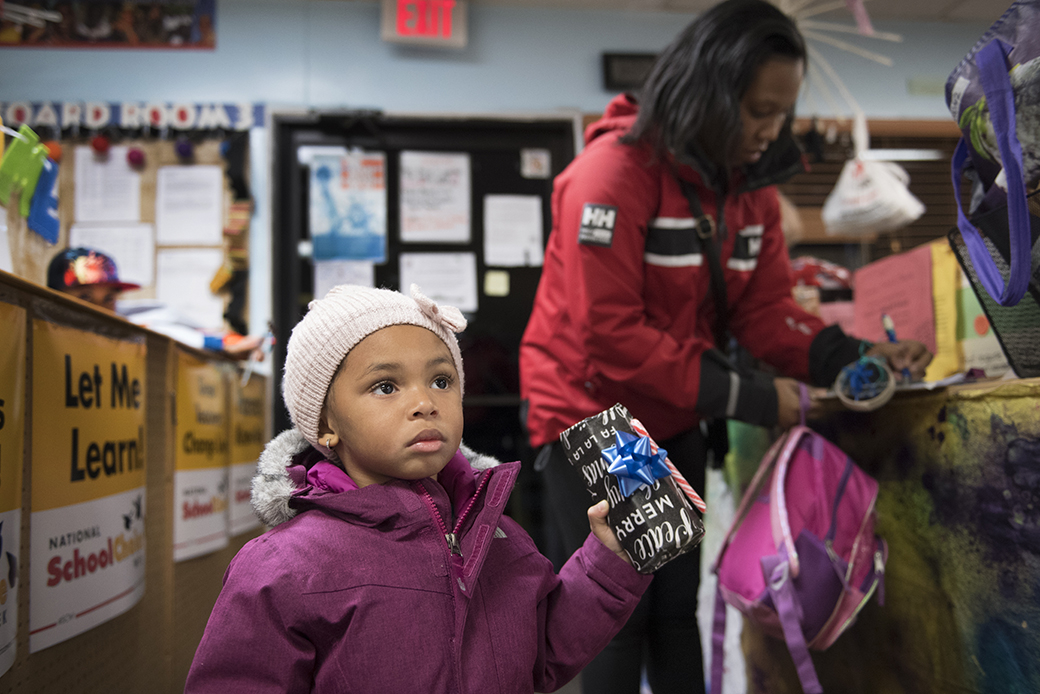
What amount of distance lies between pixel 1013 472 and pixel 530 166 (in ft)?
7.73

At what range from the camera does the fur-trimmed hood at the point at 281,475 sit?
0.82 meters

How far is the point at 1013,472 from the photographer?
41.1 inches

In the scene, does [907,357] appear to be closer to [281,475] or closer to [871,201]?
[281,475]

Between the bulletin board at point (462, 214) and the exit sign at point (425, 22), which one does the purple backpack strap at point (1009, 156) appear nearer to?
the bulletin board at point (462, 214)

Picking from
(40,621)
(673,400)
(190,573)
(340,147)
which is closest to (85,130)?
(340,147)

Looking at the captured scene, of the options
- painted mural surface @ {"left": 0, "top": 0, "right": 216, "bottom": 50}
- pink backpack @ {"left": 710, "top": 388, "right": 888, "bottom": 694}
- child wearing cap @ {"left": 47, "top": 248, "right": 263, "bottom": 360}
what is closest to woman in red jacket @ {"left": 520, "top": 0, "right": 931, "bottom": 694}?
A: pink backpack @ {"left": 710, "top": 388, "right": 888, "bottom": 694}

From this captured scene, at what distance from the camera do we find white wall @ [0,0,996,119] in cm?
291

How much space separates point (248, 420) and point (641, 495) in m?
2.02

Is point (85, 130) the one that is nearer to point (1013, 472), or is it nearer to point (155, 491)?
point (155, 491)

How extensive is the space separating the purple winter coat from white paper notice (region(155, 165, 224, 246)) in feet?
7.65

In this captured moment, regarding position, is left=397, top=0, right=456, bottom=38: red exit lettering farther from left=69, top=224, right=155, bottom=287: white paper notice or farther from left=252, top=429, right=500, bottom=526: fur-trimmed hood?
left=252, top=429, right=500, bottom=526: fur-trimmed hood

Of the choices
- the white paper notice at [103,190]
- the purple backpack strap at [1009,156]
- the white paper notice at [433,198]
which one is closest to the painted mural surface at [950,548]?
the purple backpack strap at [1009,156]

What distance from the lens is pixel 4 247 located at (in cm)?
108

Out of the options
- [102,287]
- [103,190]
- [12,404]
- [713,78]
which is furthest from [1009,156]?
[103,190]
